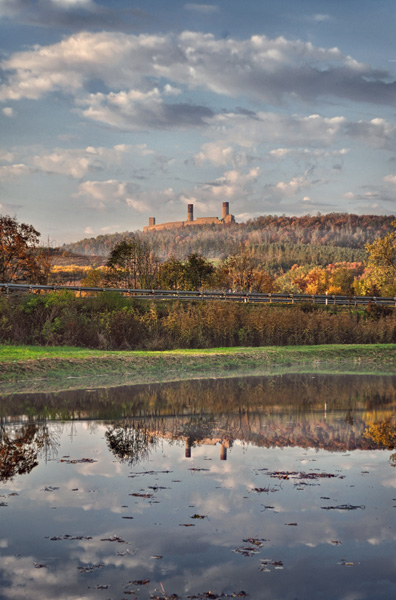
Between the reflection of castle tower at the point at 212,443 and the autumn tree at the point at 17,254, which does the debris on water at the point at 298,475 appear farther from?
the autumn tree at the point at 17,254

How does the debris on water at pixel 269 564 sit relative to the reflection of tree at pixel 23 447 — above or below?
above

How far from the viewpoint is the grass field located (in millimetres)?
22531

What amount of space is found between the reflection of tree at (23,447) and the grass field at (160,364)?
255 inches

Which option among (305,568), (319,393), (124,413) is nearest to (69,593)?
(305,568)

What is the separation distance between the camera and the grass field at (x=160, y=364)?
887 inches

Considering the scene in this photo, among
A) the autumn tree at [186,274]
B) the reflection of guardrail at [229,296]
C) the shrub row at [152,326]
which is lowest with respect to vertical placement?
the shrub row at [152,326]

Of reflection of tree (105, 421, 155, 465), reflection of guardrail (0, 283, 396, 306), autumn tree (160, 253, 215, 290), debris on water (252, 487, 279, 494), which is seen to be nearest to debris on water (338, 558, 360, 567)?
debris on water (252, 487, 279, 494)

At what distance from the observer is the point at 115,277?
66.0 meters

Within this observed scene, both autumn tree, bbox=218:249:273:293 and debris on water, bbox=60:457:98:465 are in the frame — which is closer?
debris on water, bbox=60:457:98:465

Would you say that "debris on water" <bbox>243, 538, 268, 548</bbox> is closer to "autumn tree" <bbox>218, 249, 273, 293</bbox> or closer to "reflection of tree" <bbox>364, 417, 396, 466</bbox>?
"reflection of tree" <bbox>364, 417, 396, 466</bbox>

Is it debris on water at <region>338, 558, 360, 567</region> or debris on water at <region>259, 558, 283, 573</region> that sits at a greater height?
debris on water at <region>259, 558, 283, 573</region>

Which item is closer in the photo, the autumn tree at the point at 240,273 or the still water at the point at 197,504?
the still water at the point at 197,504

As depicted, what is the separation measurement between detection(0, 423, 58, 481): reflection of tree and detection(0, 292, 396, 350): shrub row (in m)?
20.9

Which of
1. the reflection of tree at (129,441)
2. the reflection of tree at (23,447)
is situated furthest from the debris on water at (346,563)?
the reflection of tree at (23,447)
